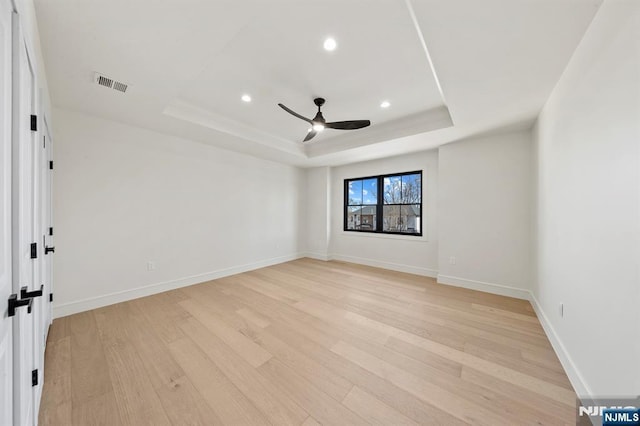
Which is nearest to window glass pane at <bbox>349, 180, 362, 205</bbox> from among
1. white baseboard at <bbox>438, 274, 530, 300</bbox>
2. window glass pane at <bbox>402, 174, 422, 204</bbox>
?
window glass pane at <bbox>402, 174, 422, 204</bbox>

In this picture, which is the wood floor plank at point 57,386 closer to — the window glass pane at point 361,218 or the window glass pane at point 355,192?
the window glass pane at point 361,218

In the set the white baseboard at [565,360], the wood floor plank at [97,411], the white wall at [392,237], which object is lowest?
the wood floor plank at [97,411]

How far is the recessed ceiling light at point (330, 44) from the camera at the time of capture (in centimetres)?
186

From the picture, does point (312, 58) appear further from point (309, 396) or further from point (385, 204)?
point (385, 204)

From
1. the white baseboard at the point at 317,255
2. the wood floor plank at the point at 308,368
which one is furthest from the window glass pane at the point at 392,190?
the wood floor plank at the point at 308,368

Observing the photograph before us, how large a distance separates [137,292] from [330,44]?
3.88 meters

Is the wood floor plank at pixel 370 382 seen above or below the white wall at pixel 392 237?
below

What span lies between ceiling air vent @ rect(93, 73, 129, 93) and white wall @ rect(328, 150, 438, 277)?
4.18m

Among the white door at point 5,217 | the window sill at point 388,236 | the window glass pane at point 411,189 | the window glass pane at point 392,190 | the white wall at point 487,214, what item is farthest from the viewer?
the window glass pane at point 392,190

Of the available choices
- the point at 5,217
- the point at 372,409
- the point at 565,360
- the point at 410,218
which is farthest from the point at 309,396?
the point at 410,218

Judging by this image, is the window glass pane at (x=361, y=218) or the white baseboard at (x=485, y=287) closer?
the white baseboard at (x=485, y=287)

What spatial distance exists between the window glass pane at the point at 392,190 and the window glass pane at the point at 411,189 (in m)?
0.09

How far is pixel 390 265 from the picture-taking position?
4.80 metres

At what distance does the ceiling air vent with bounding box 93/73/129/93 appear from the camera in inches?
80.9
